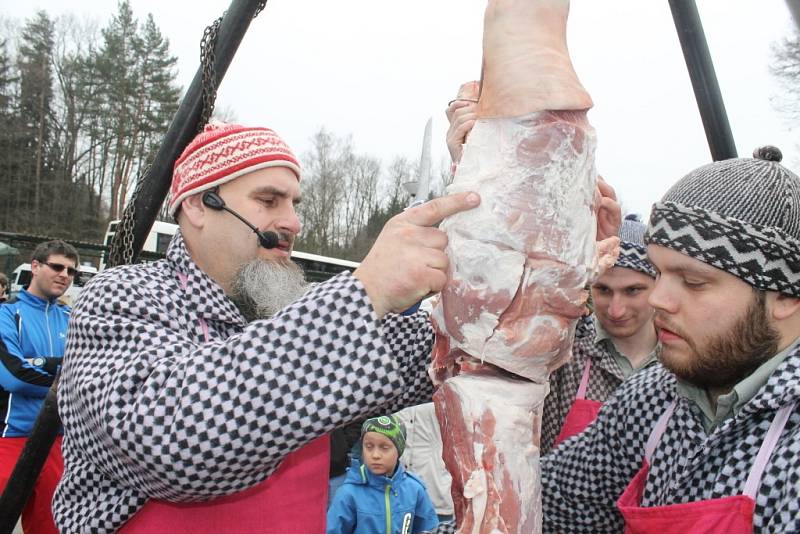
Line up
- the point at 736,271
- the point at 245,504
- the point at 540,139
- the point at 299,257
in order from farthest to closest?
1. the point at 299,257
2. the point at 245,504
3. the point at 736,271
4. the point at 540,139

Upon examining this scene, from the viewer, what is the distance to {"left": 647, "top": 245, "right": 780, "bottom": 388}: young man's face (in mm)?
1566

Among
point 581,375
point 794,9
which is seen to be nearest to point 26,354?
point 581,375

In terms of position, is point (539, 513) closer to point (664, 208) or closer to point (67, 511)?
point (664, 208)

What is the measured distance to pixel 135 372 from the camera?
127cm

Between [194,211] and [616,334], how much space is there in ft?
7.51

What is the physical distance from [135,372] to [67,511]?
610 mm

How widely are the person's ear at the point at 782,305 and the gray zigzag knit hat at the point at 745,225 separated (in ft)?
0.08

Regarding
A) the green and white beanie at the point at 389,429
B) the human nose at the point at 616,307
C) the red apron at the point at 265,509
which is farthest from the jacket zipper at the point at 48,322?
the human nose at the point at 616,307

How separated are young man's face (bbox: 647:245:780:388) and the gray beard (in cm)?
108

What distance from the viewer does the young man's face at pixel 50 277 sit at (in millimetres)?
5535

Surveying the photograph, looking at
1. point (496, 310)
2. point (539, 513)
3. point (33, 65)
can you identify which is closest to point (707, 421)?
point (539, 513)

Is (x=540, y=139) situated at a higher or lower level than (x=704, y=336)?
higher

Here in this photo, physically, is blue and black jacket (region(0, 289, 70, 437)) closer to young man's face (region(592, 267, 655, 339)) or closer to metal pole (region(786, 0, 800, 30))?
young man's face (region(592, 267, 655, 339))

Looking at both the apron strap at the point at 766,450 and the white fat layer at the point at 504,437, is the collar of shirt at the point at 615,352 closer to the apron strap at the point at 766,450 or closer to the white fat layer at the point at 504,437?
the apron strap at the point at 766,450
